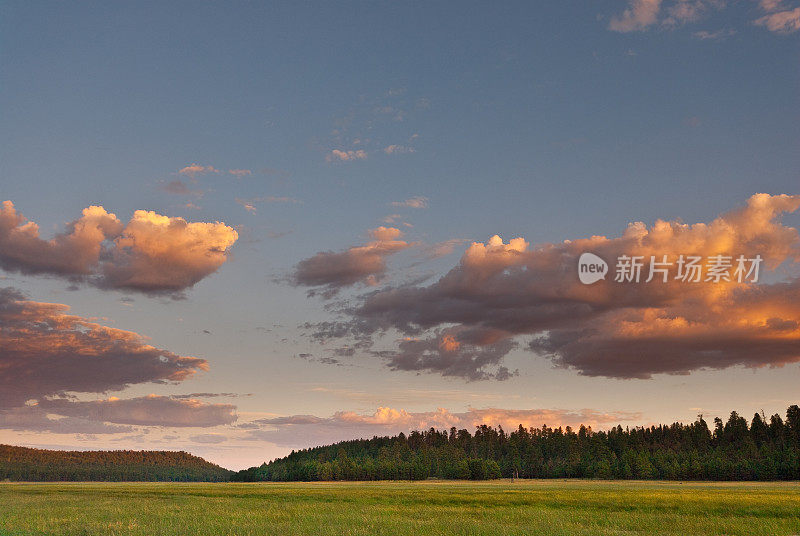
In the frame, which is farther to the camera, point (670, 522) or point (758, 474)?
point (758, 474)

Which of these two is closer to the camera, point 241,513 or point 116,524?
point 116,524

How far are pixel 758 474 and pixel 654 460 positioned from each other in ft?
128

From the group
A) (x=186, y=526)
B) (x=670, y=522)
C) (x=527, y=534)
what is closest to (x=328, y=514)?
(x=186, y=526)

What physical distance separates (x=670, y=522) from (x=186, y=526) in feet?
102

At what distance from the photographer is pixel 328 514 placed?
4541cm

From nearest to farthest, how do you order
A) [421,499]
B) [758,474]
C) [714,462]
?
[421,499] < [758,474] < [714,462]

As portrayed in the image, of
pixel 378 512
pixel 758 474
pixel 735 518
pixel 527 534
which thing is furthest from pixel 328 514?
pixel 758 474

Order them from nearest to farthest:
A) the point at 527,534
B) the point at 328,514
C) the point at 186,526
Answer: the point at 527,534, the point at 186,526, the point at 328,514

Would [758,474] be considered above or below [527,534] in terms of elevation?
below

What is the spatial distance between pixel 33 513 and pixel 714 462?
173876 millimetres

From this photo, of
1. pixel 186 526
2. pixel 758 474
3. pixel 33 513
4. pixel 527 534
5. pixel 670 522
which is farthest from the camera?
pixel 758 474

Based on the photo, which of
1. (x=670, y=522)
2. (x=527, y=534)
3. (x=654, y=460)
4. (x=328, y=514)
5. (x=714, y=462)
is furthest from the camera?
(x=654, y=460)

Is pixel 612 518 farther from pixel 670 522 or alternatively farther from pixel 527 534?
pixel 527 534

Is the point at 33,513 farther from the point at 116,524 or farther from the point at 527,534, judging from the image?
the point at 527,534
